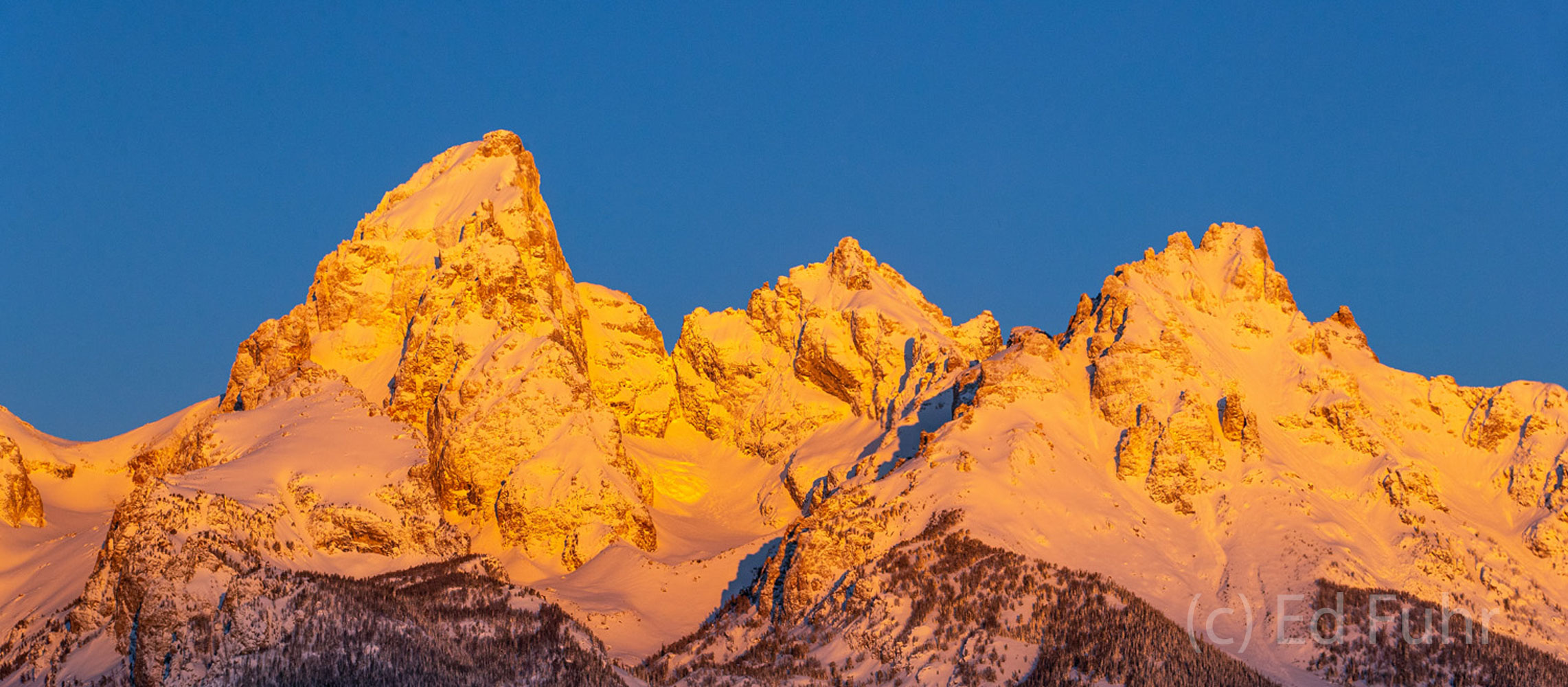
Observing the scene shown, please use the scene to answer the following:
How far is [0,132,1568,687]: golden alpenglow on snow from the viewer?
429 feet

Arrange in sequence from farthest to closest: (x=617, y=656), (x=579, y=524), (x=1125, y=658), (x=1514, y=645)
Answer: (x=579, y=524) < (x=617, y=656) < (x=1514, y=645) < (x=1125, y=658)

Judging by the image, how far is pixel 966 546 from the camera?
14775cm

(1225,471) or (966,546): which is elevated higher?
(1225,471)

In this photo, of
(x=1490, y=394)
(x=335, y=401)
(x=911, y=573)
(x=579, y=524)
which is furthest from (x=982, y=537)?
(x=335, y=401)

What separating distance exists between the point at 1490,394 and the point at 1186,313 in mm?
32768

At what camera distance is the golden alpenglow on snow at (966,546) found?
13088 centimetres

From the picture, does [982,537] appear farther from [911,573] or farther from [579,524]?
[579,524]

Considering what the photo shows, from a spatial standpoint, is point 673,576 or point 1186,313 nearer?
point 673,576

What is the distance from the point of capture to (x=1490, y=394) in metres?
186

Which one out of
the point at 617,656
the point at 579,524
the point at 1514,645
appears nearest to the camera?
the point at 1514,645

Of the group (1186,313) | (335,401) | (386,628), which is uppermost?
(1186,313)

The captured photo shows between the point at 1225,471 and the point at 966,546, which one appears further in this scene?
the point at 1225,471

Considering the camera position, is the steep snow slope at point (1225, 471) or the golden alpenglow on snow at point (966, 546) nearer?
the golden alpenglow on snow at point (966, 546)

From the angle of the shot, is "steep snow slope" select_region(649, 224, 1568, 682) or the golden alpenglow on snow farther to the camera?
"steep snow slope" select_region(649, 224, 1568, 682)
